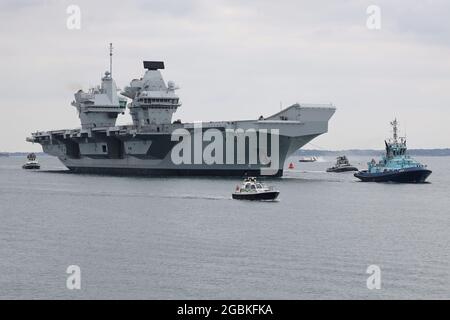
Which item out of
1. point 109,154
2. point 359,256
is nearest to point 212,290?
point 359,256

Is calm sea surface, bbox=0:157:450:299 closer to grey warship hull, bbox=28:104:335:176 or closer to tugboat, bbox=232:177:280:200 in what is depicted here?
tugboat, bbox=232:177:280:200

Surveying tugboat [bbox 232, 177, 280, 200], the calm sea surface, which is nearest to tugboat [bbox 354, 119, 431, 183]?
the calm sea surface

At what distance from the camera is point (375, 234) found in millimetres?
41812

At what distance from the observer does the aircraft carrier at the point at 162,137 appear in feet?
256

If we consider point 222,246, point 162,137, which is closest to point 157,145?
point 162,137

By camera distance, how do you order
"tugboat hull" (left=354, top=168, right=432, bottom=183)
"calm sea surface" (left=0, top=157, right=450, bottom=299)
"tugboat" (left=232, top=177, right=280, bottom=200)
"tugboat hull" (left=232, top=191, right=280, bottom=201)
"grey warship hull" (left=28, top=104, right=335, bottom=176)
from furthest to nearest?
1. "tugboat hull" (left=354, top=168, right=432, bottom=183)
2. "grey warship hull" (left=28, top=104, right=335, bottom=176)
3. "tugboat" (left=232, top=177, right=280, bottom=200)
4. "tugboat hull" (left=232, top=191, right=280, bottom=201)
5. "calm sea surface" (left=0, top=157, right=450, bottom=299)

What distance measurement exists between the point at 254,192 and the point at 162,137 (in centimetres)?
3092

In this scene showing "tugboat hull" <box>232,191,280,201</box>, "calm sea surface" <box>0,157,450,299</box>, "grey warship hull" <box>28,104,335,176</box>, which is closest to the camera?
"calm sea surface" <box>0,157,450,299</box>

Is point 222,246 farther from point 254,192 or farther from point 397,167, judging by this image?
point 397,167

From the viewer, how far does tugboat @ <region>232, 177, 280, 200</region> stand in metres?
57.2

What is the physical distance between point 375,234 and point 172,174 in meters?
49.2

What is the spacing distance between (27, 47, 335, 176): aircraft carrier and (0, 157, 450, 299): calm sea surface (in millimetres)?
15232

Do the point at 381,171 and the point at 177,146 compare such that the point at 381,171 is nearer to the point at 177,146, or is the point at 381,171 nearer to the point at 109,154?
the point at 177,146

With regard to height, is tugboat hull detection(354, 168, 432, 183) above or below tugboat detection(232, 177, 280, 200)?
below
